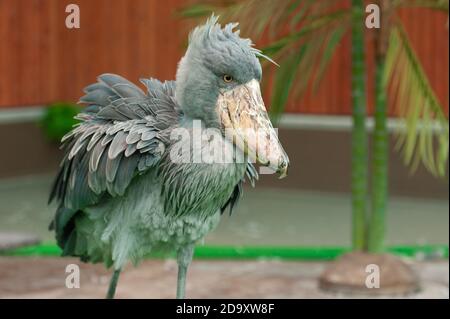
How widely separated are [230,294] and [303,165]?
161 inches

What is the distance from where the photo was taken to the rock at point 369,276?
568 cm

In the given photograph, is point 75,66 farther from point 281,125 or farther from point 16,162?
point 281,125

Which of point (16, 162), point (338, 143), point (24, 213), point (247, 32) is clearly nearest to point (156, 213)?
point (247, 32)

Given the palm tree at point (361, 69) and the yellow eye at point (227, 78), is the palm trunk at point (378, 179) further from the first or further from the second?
the yellow eye at point (227, 78)

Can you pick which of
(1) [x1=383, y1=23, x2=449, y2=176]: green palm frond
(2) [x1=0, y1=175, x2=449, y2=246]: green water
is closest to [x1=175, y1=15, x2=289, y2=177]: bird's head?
(1) [x1=383, y1=23, x2=449, y2=176]: green palm frond

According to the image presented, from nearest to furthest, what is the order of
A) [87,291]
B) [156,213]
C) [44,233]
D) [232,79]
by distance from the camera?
[232,79] → [156,213] → [87,291] → [44,233]

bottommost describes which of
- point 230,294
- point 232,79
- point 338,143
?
point 230,294

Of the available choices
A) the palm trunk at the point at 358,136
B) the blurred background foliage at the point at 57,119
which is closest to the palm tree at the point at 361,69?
the palm trunk at the point at 358,136

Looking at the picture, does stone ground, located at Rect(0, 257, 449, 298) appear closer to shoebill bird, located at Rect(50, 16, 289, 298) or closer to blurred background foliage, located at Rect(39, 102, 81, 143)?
shoebill bird, located at Rect(50, 16, 289, 298)

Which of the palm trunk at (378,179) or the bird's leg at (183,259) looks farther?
the palm trunk at (378,179)

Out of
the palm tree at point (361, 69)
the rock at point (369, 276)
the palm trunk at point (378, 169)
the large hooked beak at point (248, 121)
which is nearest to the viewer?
the large hooked beak at point (248, 121)

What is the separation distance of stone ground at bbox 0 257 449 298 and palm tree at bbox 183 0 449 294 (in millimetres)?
525

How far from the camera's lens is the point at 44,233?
7812mm

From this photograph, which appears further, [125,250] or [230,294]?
[230,294]
